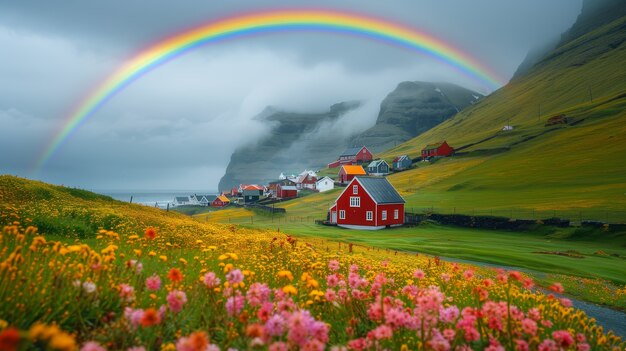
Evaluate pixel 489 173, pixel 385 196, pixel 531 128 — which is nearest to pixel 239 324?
pixel 385 196

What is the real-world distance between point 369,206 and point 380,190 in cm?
443

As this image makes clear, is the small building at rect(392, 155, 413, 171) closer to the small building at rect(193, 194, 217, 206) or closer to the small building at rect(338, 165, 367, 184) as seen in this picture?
the small building at rect(338, 165, 367, 184)

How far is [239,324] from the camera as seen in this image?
5.83 metres

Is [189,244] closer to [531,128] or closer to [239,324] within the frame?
[239,324]

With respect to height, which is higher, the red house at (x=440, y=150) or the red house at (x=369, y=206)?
the red house at (x=440, y=150)

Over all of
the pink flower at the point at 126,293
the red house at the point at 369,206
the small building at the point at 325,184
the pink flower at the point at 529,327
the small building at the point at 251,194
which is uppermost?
the small building at the point at 325,184

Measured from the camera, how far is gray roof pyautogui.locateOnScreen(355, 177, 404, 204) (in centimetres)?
6694

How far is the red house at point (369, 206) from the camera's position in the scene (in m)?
65.9

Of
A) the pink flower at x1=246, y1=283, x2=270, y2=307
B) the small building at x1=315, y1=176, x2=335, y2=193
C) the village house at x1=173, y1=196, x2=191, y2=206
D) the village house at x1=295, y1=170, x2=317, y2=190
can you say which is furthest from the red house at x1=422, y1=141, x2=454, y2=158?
the pink flower at x1=246, y1=283, x2=270, y2=307

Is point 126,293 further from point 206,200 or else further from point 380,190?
point 206,200

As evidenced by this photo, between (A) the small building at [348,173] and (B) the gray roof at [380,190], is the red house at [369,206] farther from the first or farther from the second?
(A) the small building at [348,173]

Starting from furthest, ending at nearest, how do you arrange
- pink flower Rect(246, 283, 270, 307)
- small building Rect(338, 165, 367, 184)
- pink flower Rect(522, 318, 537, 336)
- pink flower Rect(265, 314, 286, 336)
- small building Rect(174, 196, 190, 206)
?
small building Rect(174, 196, 190, 206)
small building Rect(338, 165, 367, 184)
pink flower Rect(246, 283, 270, 307)
pink flower Rect(522, 318, 537, 336)
pink flower Rect(265, 314, 286, 336)

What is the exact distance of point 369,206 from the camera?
6656cm

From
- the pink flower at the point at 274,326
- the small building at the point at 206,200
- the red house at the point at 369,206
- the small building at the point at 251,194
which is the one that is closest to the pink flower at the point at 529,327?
the pink flower at the point at 274,326
